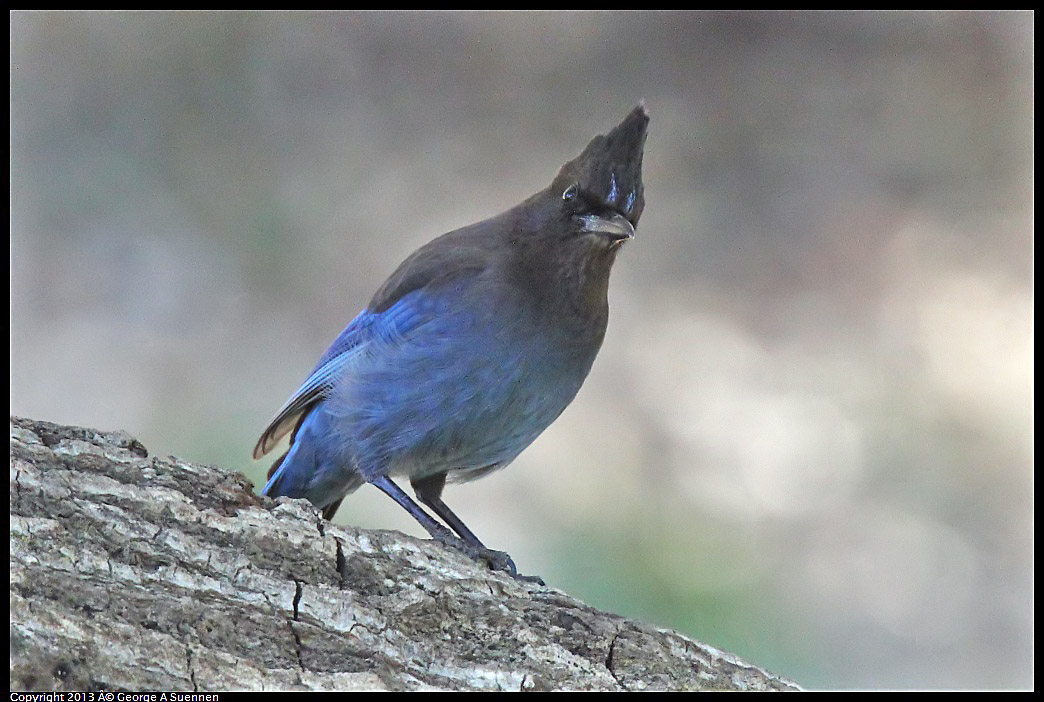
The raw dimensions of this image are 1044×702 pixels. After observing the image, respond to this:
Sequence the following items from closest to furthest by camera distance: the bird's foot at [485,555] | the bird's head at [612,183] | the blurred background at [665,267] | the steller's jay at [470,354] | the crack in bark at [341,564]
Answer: the crack in bark at [341,564] → the bird's foot at [485,555] → the steller's jay at [470,354] → the bird's head at [612,183] → the blurred background at [665,267]

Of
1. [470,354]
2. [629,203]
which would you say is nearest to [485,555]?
[470,354]

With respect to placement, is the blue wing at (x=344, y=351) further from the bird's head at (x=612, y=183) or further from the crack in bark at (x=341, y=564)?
the crack in bark at (x=341, y=564)

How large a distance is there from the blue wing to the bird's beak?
0.47 meters

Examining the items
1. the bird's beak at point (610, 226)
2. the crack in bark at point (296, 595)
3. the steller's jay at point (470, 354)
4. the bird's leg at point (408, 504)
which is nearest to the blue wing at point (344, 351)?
the steller's jay at point (470, 354)

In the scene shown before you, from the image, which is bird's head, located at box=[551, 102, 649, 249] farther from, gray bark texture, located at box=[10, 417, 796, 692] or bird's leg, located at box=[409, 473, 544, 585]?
gray bark texture, located at box=[10, 417, 796, 692]

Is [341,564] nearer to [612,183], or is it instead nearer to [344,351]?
[344,351]

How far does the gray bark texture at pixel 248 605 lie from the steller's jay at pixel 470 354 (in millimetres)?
624

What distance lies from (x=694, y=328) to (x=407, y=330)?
74.3 inches

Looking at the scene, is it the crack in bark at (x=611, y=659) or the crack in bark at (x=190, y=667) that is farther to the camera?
the crack in bark at (x=611, y=659)

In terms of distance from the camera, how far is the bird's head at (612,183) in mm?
2988

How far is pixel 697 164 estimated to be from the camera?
4.82 m

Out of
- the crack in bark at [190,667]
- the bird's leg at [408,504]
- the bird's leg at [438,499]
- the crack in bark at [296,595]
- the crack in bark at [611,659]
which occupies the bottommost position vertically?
the crack in bark at [190,667]

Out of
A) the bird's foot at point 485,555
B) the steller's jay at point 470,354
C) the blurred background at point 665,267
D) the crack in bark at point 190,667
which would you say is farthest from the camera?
the blurred background at point 665,267

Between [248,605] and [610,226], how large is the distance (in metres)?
1.40
